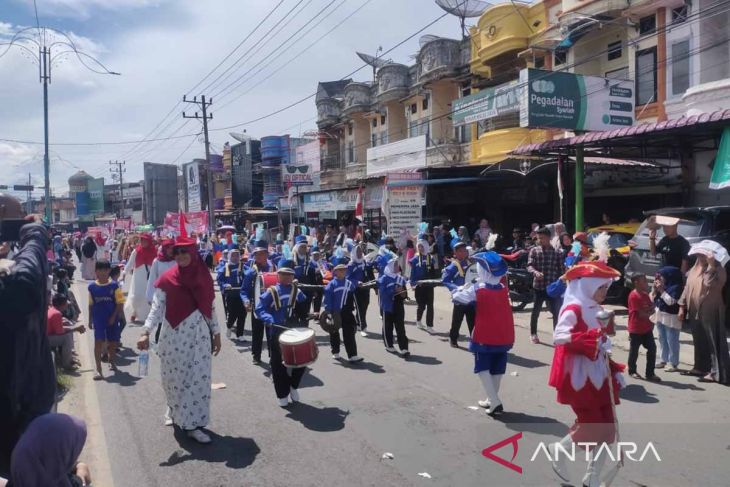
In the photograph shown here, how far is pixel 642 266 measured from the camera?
35.0 feet

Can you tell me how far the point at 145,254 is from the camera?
10.8 m

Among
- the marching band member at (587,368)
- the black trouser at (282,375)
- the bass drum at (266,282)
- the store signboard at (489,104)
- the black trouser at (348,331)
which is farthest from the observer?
the store signboard at (489,104)

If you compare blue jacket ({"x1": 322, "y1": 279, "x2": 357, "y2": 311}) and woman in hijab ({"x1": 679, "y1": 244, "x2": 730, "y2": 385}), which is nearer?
woman in hijab ({"x1": 679, "y1": 244, "x2": 730, "y2": 385})

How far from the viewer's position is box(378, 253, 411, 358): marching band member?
894 centimetres

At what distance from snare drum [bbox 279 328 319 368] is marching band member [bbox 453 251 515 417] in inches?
67.2

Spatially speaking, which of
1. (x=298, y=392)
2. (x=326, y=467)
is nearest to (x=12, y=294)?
(x=326, y=467)

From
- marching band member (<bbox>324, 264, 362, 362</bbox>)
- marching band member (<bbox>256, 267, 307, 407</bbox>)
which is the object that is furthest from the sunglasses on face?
marching band member (<bbox>256, 267, 307, 407</bbox>)

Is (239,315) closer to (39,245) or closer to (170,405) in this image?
(170,405)

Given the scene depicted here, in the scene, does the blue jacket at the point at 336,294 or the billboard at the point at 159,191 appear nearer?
the blue jacket at the point at 336,294

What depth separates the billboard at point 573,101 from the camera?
1500cm

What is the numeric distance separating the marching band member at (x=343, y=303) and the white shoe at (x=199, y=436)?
3.12 m

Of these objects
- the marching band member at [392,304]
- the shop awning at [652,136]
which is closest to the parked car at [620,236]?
the shop awning at [652,136]

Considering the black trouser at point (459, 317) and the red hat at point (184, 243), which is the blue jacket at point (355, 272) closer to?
the black trouser at point (459, 317)

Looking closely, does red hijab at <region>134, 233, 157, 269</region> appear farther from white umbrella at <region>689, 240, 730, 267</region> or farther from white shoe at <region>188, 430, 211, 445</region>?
white umbrella at <region>689, 240, 730, 267</region>
